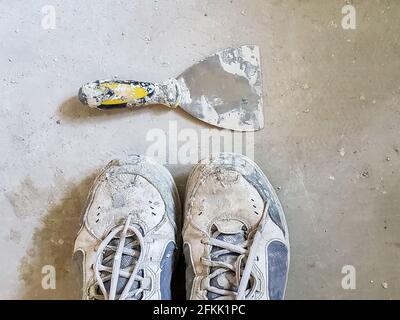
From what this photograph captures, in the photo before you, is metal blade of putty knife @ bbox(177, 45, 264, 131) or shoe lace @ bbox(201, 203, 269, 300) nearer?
shoe lace @ bbox(201, 203, 269, 300)

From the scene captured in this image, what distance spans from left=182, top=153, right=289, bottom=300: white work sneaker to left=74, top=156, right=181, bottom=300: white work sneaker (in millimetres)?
43

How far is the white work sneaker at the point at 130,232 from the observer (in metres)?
1.08

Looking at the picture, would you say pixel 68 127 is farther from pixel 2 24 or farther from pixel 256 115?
pixel 256 115

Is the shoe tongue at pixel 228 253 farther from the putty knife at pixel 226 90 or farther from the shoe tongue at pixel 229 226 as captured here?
the putty knife at pixel 226 90

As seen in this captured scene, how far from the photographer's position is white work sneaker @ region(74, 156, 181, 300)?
108 cm

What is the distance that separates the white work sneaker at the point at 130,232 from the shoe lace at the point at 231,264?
91mm

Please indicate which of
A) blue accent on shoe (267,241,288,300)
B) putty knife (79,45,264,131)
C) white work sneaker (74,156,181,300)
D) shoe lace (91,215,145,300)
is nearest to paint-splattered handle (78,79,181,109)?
putty knife (79,45,264,131)

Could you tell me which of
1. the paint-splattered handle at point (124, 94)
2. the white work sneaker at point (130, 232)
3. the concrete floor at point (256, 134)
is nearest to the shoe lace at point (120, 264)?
the white work sneaker at point (130, 232)

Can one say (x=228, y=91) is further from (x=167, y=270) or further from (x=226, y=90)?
(x=167, y=270)

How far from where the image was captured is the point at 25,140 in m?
1.25

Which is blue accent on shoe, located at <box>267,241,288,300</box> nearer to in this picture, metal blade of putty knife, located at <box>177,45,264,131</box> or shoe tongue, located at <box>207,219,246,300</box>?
shoe tongue, located at <box>207,219,246,300</box>
